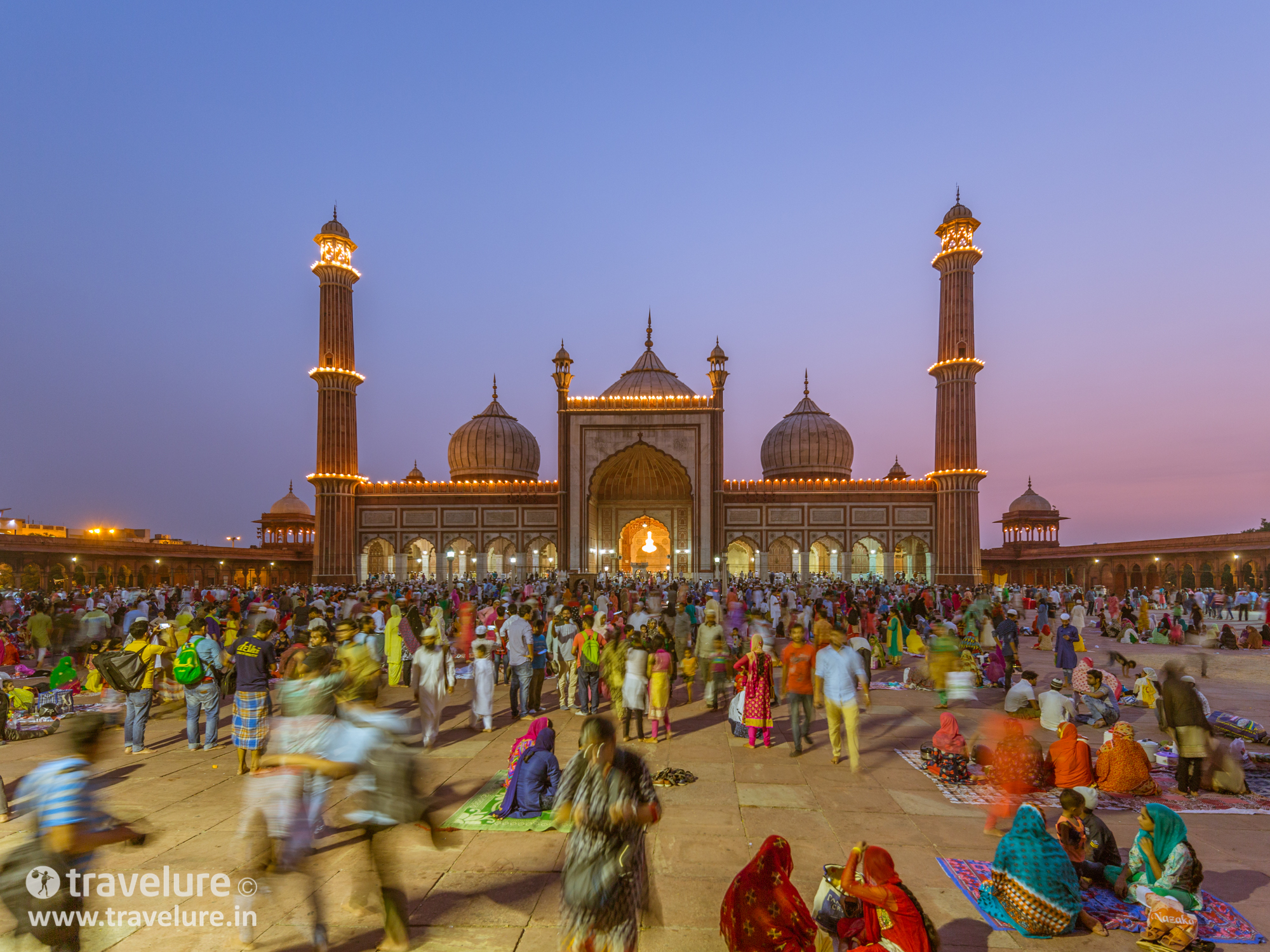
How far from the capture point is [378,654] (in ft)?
34.2

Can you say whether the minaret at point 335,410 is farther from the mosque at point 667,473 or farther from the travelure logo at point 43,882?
the travelure logo at point 43,882

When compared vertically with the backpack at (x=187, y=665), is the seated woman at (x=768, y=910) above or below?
below

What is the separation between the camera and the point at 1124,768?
6.10m

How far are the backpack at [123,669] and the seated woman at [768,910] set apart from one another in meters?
6.27

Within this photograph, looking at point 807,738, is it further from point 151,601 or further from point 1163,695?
point 151,601

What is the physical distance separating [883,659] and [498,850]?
1060 cm

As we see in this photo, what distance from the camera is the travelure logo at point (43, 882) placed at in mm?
3018

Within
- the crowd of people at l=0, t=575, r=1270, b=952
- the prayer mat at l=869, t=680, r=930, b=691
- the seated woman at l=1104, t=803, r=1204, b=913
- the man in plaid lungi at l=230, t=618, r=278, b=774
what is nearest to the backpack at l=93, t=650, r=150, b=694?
the crowd of people at l=0, t=575, r=1270, b=952

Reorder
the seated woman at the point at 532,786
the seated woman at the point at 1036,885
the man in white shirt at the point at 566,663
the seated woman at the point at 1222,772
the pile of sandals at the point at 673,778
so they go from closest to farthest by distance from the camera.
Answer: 1. the seated woman at the point at 1036,885
2. the seated woman at the point at 532,786
3. the seated woman at the point at 1222,772
4. the pile of sandals at the point at 673,778
5. the man in white shirt at the point at 566,663

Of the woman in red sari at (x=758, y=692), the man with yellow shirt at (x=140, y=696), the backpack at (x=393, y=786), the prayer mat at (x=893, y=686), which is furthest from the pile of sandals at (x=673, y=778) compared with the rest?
the prayer mat at (x=893, y=686)

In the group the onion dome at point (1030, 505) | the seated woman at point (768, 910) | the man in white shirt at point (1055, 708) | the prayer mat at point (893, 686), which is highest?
the onion dome at point (1030, 505)

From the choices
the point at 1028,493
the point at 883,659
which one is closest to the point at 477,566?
the point at 883,659

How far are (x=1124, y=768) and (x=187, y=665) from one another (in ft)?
28.3

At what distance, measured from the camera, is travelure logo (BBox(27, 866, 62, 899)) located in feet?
9.90
